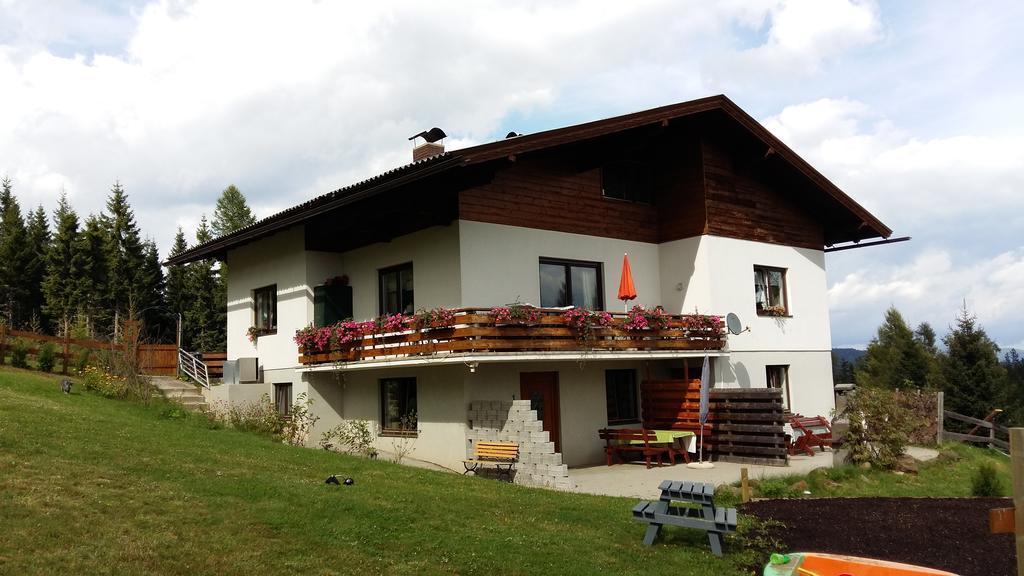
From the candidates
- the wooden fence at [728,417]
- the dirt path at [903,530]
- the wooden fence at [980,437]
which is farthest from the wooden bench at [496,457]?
the wooden fence at [980,437]

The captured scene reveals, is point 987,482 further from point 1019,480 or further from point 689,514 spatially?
point 1019,480

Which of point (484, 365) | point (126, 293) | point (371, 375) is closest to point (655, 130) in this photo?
point (484, 365)

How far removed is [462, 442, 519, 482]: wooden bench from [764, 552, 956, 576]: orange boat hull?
7.39 m

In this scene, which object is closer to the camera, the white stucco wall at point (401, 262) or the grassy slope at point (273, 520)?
the grassy slope at point (273, 520)

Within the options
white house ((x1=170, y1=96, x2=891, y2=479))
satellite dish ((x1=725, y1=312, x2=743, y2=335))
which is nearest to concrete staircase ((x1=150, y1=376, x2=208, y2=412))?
white house ((x1=170, y1=96, x2=891, y2=479))

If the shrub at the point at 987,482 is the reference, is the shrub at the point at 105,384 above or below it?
above

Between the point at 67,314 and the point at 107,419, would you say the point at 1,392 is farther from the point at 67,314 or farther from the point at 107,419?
the point at 67,314

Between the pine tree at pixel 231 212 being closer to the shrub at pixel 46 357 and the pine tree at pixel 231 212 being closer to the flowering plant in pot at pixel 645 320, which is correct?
the shrub at pixel 46 357

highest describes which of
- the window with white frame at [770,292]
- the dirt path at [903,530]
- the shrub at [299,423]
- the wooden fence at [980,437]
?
the window with white frame at [770,292]

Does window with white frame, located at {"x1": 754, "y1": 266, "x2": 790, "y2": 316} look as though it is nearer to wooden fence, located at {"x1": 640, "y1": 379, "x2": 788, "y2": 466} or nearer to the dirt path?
wooden fence, located at {"x1": 640, "y1": 379, "x2": 788, "y2": 466}

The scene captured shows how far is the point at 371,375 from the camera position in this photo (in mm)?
17844

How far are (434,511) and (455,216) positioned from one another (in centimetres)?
755

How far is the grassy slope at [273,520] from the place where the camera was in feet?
22.2

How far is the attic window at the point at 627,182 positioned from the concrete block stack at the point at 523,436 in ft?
21.1
